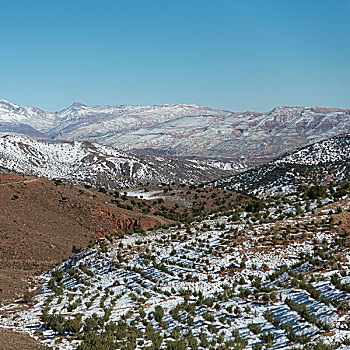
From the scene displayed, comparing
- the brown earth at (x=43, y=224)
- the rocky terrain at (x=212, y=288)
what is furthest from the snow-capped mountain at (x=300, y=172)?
the rocky terrain at (x=212, y=288)

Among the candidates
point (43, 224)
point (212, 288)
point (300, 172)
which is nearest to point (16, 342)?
point (212, 288)

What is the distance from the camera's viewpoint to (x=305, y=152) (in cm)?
13712

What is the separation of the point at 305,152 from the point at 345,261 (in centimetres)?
12915

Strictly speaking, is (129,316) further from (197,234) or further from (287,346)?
(197,234)

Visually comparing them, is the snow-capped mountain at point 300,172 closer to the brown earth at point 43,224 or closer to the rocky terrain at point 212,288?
the brown earth at point 43,224

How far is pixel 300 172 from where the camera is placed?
339 feet

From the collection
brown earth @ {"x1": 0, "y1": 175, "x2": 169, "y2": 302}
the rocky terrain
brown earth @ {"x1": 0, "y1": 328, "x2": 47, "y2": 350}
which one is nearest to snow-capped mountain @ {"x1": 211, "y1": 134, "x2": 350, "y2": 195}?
brown earth @ {"x1": 0, "y1": 175, "x2": 169, "y2": 302}

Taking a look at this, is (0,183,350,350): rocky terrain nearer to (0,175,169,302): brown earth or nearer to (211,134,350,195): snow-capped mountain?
(0,175,169,302): brown earth

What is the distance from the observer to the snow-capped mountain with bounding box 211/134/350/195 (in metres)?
93.9

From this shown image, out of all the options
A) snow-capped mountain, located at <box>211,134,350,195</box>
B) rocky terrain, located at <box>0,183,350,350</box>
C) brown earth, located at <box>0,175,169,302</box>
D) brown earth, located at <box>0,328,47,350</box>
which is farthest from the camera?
snow-capped mountain, located at <box>211,134,350,195</box>

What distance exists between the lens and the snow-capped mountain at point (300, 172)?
9394 centimetres

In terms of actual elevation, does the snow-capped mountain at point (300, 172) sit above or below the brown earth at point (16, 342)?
above

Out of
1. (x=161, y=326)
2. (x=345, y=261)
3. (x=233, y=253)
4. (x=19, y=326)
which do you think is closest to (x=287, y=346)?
(x=161, y=326)

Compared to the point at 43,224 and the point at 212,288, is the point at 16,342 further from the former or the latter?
the point at 43,224
